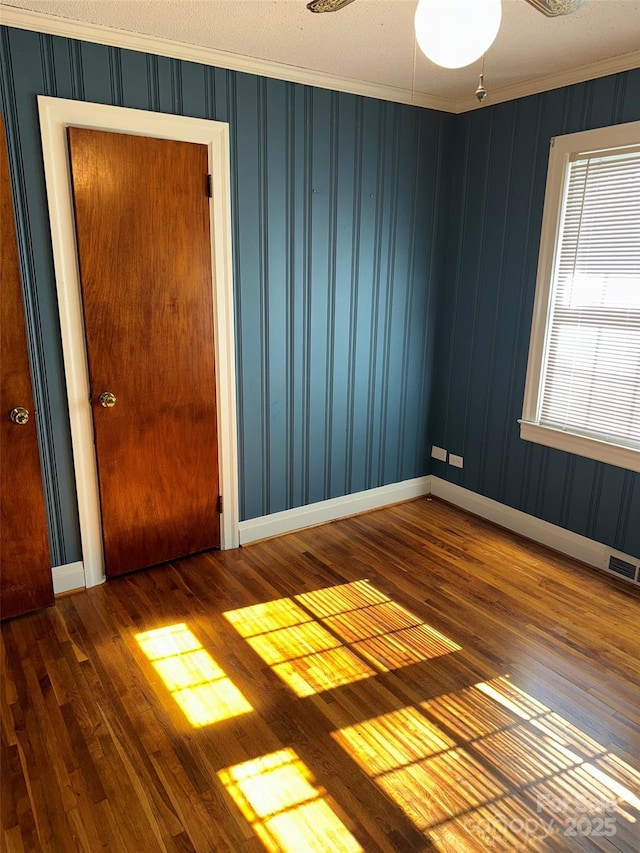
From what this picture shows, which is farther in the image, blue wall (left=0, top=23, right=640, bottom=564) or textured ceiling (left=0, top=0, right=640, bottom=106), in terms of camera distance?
blue wall (left=0, top=23, right=640, bottom=564)

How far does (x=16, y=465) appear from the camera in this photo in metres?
2.65

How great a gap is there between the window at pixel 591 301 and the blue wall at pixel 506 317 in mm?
87

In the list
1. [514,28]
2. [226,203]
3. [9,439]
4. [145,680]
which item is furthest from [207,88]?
[145,680]

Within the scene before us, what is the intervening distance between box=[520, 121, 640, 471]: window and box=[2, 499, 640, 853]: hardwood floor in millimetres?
808

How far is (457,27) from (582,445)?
2.58 m

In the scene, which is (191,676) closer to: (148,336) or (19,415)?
(19,415)

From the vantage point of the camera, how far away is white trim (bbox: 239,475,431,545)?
11.8ft


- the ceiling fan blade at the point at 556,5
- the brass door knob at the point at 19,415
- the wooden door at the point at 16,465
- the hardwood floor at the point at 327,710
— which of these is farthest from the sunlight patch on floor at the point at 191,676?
the ceiling fan blade at the point at 556,5

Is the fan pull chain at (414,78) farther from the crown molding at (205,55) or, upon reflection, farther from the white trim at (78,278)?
the white trim at (78,278)

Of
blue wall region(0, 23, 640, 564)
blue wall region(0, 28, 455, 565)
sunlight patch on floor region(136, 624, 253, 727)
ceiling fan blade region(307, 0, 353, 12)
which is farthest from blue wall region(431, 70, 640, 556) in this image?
sunlight patch on floor region(136, 624, 253, 727)

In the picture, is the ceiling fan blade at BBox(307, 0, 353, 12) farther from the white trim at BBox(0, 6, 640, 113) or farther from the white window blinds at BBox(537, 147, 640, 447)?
the white window blinds at BBox(537, 147, 640, 447)

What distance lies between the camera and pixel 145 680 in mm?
2395

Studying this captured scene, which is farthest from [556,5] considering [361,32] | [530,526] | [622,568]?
[530,526]

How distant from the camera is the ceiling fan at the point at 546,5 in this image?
A: 1.47 m
